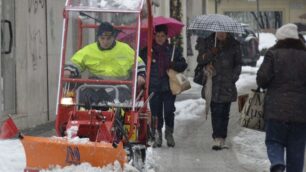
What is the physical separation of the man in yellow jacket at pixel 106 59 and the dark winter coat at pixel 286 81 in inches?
57.6

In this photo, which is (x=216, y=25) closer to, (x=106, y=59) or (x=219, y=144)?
(x=219, y=144)

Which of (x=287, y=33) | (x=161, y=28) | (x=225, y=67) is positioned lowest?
(x=225, y=67)

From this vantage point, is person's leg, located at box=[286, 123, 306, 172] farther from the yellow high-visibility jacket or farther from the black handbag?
the black handbag

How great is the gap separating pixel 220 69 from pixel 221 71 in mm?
32

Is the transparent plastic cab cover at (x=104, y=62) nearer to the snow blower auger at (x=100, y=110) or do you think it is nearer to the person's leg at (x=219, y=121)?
the snow blower auger at (x=100, y=110)

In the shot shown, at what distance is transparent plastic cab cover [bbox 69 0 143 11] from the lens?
801 centimetres

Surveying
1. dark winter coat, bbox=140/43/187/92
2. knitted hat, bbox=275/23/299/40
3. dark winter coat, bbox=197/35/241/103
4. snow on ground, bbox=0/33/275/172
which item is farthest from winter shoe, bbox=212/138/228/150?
knitted hat, bbox=275/23/299/40

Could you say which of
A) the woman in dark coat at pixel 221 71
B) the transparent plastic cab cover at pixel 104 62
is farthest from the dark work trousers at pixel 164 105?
the transparent plastic cab cover at pixel 104 62

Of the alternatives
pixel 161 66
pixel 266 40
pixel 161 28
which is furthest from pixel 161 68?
pixel 266 40

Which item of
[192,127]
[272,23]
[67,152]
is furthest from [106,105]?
[272,23]

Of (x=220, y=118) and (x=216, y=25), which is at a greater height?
(x=216, y=25)

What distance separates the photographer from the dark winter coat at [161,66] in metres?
10.8

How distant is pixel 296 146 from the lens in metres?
7.50

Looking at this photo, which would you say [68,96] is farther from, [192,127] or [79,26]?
[192,127]
